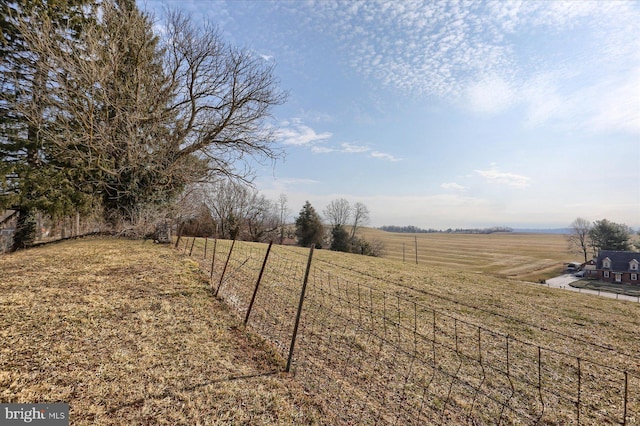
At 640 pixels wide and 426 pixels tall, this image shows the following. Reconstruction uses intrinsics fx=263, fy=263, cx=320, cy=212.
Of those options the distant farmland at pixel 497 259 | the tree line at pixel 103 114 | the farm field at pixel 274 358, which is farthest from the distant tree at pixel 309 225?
the farm field at pixel 274 358

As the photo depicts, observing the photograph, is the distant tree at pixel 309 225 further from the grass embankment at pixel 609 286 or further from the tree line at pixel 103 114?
the grass embankment at pixel 609 286

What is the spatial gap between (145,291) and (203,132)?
7837 mm

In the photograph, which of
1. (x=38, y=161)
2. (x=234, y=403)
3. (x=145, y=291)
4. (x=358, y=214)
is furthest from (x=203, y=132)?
(x=358, y=214)

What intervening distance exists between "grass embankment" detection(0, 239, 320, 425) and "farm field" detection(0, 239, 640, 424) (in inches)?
0.8

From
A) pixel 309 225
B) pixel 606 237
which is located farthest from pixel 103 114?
pixel 606 237

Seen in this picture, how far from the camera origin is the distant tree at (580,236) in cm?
4353

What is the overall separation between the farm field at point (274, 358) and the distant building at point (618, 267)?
125ft

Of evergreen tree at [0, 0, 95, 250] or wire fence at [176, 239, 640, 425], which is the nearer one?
wire fence at [176, 239, 640, 425]

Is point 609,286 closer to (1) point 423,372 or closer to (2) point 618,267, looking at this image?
(2) point 618,267

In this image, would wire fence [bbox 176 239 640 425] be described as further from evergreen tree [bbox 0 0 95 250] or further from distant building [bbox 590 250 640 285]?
distant building [bbox 590 250 640 285]

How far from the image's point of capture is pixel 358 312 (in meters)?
6.27

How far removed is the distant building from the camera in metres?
31.7

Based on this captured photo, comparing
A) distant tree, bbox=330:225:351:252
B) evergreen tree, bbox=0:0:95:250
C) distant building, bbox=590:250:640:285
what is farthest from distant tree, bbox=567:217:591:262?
evergreen tree, bbox=0:0:95:250

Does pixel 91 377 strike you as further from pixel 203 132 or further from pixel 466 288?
pixel 466 288
